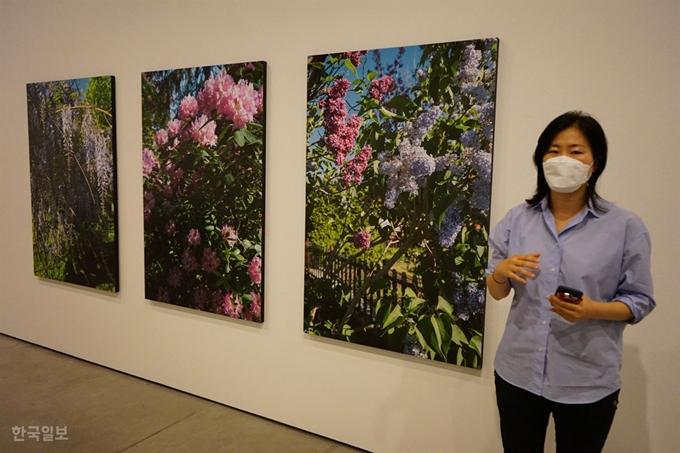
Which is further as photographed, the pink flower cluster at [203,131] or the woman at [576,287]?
the pink flower cluster at [203,131]

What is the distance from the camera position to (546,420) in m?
1.57

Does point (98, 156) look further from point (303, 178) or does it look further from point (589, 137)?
point (589, 137)

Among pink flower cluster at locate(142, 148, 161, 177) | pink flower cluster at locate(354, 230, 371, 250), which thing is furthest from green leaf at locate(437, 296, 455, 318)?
pink flower cluster at locate(142, 148, 161, 177)

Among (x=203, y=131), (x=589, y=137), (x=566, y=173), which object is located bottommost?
(x=566, y=173)

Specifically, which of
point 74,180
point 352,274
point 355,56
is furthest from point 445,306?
point 74,180

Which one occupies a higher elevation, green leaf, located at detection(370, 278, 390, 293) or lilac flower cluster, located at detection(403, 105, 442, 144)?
lilac flower cluster, located at detection(403, 105, 442, 144)

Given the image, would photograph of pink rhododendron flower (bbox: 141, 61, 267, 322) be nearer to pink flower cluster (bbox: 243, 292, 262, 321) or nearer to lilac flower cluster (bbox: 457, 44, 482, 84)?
pink flower cluster (bbox: 243, 292, 262, 321)

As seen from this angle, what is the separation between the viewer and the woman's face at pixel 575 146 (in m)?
1.46

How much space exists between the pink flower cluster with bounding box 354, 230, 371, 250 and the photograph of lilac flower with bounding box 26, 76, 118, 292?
1834 millimetres

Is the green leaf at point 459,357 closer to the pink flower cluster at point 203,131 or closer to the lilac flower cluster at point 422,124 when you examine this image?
the lilac flower cluster at point 422,124

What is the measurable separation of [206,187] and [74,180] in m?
1.28

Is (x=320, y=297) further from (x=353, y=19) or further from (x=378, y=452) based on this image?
(x=353, y=19)

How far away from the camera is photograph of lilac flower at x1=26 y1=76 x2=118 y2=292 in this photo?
328 centimetres

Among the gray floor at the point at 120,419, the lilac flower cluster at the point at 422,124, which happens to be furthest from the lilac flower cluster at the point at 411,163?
the gray floor at the point at 120,419
